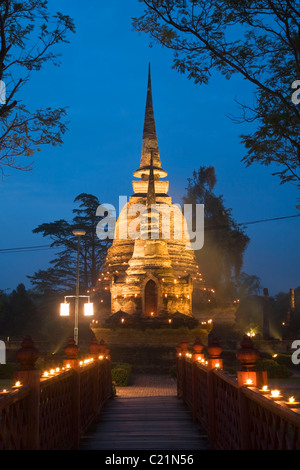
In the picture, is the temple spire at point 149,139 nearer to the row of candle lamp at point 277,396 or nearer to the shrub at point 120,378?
the shrub at point 120,378

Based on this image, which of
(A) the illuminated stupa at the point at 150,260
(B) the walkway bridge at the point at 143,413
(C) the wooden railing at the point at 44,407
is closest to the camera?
(B) the walkway bridge at the point at 143,413

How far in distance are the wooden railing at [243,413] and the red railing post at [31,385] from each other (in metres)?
2.15

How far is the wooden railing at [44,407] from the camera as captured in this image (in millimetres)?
4734

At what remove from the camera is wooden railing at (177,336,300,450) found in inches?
161

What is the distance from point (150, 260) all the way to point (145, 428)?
28236mm

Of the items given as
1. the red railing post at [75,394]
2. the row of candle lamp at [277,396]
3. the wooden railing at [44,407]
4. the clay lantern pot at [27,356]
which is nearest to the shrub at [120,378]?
the wooden railing at [44,407]

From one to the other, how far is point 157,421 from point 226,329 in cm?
3286

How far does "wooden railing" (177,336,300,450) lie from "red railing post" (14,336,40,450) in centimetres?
215

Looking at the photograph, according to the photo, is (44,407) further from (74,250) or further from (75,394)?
(74,250)

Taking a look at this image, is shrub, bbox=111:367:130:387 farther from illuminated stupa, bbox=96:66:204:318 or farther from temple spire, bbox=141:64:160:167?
temple spire, bbox=141:64:160:167
